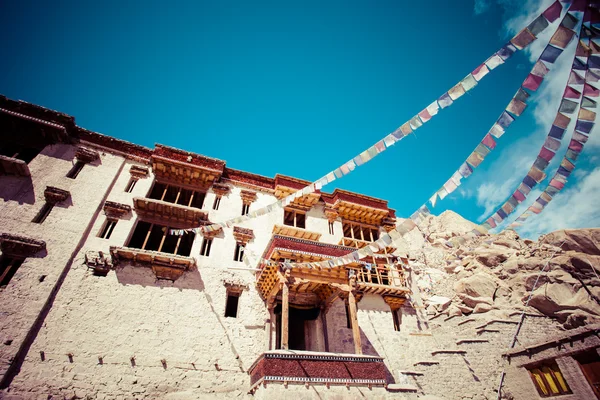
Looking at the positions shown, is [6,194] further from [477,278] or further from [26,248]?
[477,278]

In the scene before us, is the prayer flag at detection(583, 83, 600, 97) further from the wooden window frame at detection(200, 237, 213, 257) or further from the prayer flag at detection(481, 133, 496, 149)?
the wooden window frame at detection(200, 237, 213, 257)

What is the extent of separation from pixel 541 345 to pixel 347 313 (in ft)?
28.5

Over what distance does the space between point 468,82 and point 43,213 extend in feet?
59.3

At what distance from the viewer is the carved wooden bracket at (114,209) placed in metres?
14.5

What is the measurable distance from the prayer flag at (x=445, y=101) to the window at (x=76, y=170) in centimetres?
1804

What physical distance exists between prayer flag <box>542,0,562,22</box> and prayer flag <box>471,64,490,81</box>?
103 cm

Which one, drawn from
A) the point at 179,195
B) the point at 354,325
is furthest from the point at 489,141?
the point at 179,195

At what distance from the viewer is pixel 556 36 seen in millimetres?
4410

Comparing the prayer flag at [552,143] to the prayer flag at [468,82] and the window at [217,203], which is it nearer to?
the prayer flag at [468,82]

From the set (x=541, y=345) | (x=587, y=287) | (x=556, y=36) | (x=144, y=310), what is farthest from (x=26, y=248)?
(x=587, y=287)

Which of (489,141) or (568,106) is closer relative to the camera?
(568,106)

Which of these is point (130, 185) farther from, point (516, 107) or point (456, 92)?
point (516, 107)

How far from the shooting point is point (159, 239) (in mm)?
15219

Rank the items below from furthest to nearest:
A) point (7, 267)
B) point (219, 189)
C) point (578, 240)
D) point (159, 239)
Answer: point (578, 240)
point (219, 189)
point (159, 239)
point (7, 267)
